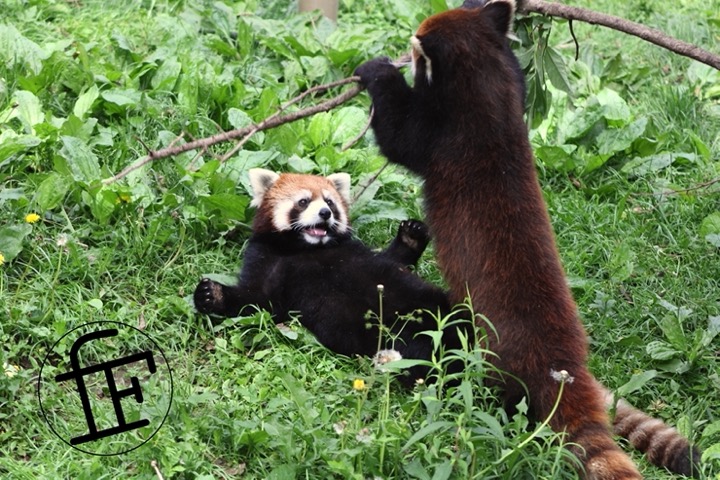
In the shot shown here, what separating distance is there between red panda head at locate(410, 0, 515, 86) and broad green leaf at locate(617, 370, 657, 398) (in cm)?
149

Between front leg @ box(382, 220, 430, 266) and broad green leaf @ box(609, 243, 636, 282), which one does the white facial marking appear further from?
broad green leaf @ box(609, 243, 636, 282)

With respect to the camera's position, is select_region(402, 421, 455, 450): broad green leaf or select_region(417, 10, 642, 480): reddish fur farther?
select_region(417, 10, 642, 480): reddish fur

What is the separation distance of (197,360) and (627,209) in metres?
2.66

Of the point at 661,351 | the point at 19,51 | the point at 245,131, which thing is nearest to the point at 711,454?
the point at 661,351

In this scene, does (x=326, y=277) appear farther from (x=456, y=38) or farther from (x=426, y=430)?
(x=426, y=430)

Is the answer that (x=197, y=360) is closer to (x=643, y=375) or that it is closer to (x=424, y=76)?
(x=424, y=76)

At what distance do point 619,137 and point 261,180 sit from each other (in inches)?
90.0

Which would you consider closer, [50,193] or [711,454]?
[711,454]

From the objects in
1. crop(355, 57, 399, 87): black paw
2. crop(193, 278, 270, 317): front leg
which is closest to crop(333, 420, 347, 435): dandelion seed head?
crop(193, 278, 270, 317): front leg

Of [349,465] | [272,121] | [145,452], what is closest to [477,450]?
[349,465]

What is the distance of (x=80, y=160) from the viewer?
548cm

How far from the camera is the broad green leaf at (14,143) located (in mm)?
5359

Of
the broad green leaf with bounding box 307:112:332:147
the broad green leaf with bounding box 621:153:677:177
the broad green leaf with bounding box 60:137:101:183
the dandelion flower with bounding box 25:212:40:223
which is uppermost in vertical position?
the broad green leaf with bounding box 60:137:101:183

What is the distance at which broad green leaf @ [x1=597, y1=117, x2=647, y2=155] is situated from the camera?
20.5ft
